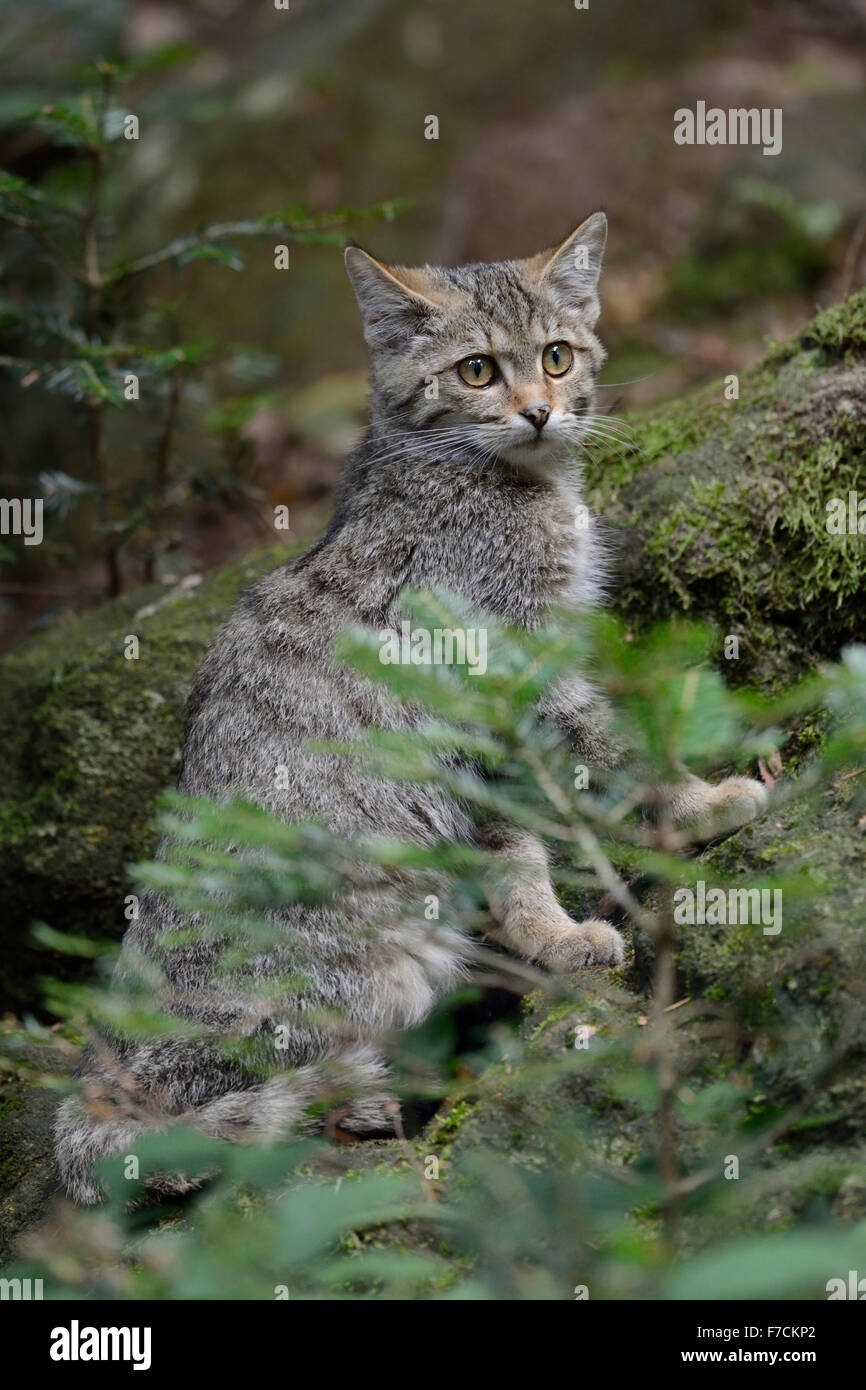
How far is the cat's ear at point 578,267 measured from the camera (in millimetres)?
5406

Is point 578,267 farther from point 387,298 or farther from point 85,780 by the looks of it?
point 85,780

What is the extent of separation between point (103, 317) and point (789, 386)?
13.9 ft

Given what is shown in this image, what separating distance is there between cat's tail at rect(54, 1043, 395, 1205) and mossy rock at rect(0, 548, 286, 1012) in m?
1.98

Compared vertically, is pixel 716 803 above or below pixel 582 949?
above

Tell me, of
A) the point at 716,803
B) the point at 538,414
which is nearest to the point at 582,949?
the point at 716,803

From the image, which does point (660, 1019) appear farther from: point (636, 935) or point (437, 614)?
point (636, 935)

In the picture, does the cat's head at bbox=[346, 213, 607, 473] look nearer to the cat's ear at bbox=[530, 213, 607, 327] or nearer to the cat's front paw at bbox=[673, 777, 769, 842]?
the cat's ear at bbox=[530, 213, 607, 327]

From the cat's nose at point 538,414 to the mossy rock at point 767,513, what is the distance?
3.24ft

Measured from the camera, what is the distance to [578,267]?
5.50m

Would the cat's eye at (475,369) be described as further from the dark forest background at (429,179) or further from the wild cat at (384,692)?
the dark forest background at (429,179)

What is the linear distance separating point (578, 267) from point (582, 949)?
3.14m

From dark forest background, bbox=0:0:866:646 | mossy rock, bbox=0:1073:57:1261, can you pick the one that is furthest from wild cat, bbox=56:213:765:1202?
dark forest background, bbox=0:0:866:646

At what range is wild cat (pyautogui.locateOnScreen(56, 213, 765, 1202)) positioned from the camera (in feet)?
14.0

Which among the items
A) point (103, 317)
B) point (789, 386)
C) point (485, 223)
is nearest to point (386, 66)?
point (485, 223)
